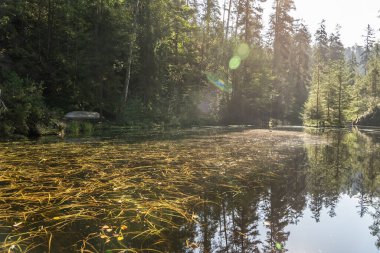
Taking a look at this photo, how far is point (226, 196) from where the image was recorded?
548cm

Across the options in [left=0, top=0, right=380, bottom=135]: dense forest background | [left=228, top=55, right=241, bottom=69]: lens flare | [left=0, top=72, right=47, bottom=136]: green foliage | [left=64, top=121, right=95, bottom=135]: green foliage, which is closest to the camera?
[left=0, top=72, right=47, bottom=136]: green foliage

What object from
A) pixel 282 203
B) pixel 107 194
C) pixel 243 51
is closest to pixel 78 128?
pixel 107 194

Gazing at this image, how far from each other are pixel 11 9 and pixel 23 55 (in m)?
3.36

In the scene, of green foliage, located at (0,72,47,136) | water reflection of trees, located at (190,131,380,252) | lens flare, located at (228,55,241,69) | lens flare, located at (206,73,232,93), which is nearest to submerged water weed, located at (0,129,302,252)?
water reflection of trees, located at (190,131,380,252)

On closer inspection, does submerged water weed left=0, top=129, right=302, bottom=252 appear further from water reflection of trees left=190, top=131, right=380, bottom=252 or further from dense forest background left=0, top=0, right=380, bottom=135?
dense forest background left=0, top=0, right=380, bottom=135

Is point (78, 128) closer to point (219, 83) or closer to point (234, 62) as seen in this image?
point (219, 83)

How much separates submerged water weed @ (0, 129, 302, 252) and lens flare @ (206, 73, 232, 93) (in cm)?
2645

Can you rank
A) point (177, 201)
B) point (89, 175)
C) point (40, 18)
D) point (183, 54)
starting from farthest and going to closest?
point (183, 54), point (40, 18), point (89, 175), point (177, 201)

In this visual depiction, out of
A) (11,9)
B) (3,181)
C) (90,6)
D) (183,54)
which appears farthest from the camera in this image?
(183,54)

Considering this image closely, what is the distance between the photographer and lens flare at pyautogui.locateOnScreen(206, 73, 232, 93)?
35469 millimetres

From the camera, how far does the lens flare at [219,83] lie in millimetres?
35469

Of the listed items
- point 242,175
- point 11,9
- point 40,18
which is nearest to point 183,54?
point 40,18

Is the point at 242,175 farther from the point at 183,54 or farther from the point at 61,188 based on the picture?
the point at 183,54

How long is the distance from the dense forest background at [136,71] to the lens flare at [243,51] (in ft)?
0.45
